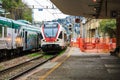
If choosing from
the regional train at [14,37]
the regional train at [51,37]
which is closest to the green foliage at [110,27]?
the regional train at [14,37]

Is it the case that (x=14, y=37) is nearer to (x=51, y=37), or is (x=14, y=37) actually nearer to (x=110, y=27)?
(x=51, y=37)

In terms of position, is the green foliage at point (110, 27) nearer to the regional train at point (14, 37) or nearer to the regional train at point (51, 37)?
the regional train at point (14, 37)

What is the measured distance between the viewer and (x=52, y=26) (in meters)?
35.0

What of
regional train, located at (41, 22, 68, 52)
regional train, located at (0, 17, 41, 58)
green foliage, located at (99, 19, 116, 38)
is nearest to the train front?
regional train, located at (41, 22, 68, 52)

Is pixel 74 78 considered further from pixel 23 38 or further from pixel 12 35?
pixel 23 38

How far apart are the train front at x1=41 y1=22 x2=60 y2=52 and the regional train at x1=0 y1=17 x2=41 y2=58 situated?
1549 mm

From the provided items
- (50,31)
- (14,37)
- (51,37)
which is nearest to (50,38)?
(51,37)

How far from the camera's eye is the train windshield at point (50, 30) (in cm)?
3438

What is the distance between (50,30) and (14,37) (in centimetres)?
597

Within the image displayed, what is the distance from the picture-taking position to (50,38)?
112 feet

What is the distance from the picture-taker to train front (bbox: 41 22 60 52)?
34000mm

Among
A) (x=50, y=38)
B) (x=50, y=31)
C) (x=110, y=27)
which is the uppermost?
(x=110, y=27)

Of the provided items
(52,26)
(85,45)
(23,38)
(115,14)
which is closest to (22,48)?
(23,38)

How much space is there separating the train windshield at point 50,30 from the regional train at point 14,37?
66.4 inches
